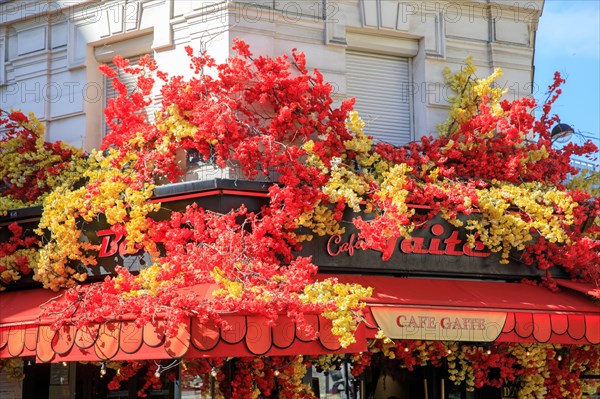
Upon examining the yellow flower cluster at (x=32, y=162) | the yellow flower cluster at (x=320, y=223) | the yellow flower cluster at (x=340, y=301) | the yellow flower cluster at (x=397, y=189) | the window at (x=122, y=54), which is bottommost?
the yellow flower cluster at (x=340, y=301)

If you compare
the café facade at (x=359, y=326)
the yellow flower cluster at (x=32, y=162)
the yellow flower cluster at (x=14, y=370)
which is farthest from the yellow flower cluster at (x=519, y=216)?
the yellow flower cluster at (x=14, y=370)

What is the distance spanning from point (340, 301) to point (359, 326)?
0.63 m

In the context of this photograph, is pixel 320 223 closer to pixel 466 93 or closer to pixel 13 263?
pixel 466 93

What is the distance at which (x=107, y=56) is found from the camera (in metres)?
14.5

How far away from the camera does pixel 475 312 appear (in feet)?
40.5

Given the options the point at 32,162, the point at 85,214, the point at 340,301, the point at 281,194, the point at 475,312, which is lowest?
the point at 475,312

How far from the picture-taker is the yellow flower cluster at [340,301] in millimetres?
10867

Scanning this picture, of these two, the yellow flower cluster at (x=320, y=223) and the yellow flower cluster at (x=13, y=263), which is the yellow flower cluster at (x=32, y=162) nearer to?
the yellow flower cluster at (x=13, y=263)

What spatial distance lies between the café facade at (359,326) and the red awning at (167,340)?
0.01 meters

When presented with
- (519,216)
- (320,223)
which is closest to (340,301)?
(320,223)

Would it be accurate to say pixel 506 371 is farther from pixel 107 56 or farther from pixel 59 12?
pixel 59 12

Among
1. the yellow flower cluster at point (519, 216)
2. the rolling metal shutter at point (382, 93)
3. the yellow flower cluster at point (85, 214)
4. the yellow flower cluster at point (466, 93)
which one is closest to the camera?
the yellow flower cluster at point (85, 214)

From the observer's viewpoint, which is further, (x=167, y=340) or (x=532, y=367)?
(x=532, y=367)

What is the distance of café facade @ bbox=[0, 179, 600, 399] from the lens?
435 inches
